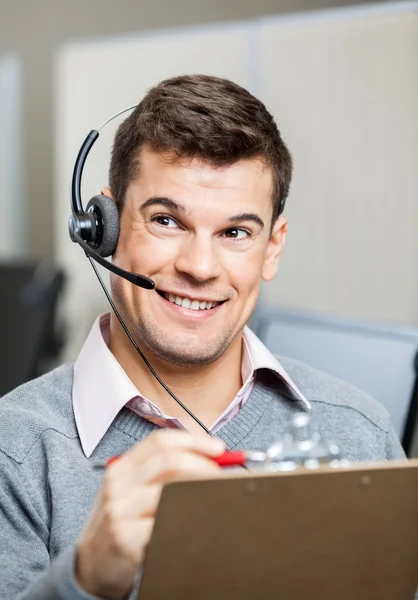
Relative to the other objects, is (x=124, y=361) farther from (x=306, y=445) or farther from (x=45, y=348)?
(x=45, y=348)

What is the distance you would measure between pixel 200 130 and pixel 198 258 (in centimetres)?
17

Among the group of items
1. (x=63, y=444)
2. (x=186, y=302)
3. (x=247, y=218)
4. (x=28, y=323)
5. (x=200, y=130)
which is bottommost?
(x=28, y=323)

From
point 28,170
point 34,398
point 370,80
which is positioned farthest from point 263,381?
Answer: point 28,170

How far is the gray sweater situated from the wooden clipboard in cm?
20

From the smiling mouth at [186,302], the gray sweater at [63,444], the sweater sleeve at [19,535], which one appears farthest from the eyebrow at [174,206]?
the sweater sleeve at [19,535]

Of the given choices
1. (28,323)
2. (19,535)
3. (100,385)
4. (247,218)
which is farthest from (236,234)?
(28,323)

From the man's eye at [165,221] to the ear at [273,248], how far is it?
185 millimetres

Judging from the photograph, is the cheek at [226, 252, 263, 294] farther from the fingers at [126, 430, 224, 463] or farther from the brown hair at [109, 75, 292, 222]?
the fingers at [126, 430, 224, 463]

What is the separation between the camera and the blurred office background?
177 cm

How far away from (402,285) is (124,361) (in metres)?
0.82

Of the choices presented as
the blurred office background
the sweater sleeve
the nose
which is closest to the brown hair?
the nose

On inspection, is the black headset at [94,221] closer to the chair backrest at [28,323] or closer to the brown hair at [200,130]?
the brown hair at [200,130]

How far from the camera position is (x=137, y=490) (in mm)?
762

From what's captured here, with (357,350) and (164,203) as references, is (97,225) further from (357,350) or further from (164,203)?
(357,350)
